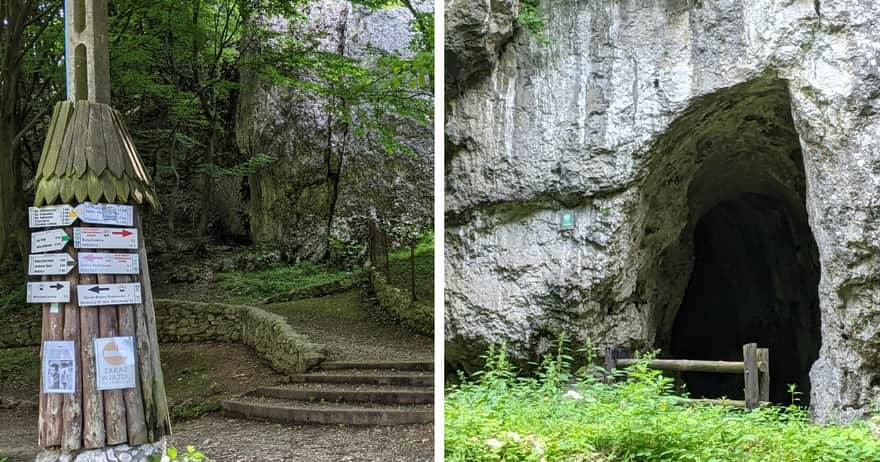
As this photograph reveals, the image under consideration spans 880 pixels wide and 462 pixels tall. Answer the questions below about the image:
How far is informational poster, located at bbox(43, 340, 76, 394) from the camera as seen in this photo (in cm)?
271

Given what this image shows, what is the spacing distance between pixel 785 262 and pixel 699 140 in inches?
126

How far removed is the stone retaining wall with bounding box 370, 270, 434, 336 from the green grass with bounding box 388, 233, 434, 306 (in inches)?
2.7

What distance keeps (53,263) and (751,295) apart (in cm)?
816

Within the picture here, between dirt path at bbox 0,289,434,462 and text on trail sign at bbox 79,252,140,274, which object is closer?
text on trail sign at bbox 79,252,140,274

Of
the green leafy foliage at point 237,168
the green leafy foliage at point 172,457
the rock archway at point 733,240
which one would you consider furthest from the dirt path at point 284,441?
the rock archway at point 733,240

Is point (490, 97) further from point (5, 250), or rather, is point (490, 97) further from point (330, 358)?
point (5, 250)

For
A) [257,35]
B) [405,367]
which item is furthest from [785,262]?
[257,35]

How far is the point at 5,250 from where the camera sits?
14.1ft

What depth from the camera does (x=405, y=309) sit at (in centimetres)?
530

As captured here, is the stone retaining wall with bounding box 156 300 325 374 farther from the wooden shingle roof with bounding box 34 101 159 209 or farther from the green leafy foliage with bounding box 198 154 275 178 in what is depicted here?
the green leafy foliage with bounding box 198 154 275 178

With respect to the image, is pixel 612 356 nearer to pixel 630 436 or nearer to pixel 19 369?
pixel 630 436

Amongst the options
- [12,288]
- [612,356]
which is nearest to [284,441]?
[12,288]

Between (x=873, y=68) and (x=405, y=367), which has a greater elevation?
(x=873, y=68)

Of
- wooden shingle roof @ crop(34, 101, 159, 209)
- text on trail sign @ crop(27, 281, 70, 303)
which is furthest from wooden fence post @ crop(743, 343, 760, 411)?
text on trail sign @ crop(27, 281, 70, 303)
